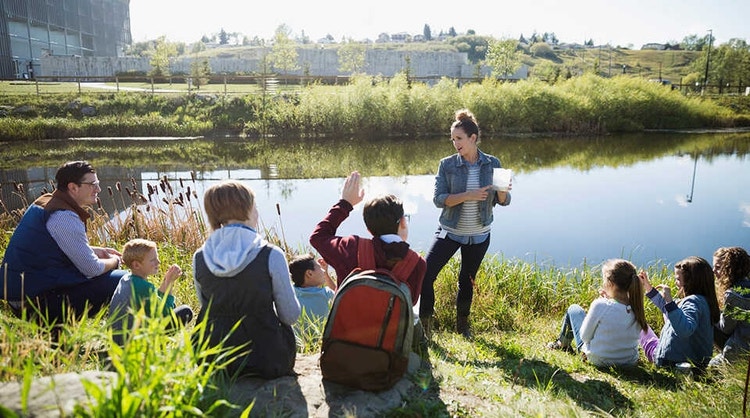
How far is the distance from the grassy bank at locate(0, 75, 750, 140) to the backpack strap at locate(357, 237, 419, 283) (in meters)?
19.3

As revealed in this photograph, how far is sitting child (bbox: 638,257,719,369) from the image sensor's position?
3398 mm

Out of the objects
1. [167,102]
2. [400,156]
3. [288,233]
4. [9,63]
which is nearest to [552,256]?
[288,233]

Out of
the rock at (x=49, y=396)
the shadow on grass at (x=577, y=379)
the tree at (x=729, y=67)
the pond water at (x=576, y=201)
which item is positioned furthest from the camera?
the tree at (x=729, y=67)

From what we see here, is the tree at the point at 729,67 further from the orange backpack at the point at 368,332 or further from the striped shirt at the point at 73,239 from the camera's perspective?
the striped shirt at the point at 73,239

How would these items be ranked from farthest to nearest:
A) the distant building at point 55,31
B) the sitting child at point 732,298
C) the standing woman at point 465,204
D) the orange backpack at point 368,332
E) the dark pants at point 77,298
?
the distant building at point 55,31 < the standing woman at point 465,204 < the dark pants at point 77,298 < the sitting child at point 732,298 < the orange backpack at point 368,332

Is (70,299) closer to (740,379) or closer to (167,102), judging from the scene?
(740,379)

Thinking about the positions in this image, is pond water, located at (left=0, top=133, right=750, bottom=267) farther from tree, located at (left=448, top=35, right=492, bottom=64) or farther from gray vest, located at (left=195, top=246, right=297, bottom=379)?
tree, located at (left=448, top=35, right=492, bottom=64)

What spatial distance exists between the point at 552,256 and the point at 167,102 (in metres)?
21.7

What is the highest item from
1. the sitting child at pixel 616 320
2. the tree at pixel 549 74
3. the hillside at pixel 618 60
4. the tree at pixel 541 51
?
the tree at pixel 541 51

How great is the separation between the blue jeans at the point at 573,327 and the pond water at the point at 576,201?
2.87m

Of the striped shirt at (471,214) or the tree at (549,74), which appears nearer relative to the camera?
the striped shirt at (471,214)

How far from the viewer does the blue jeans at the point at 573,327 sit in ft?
12.8

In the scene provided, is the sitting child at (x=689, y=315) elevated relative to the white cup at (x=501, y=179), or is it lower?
lower

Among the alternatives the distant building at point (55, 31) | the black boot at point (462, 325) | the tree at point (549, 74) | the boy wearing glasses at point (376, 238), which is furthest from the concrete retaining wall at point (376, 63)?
the boy wearing glasses at point (376, 238)
